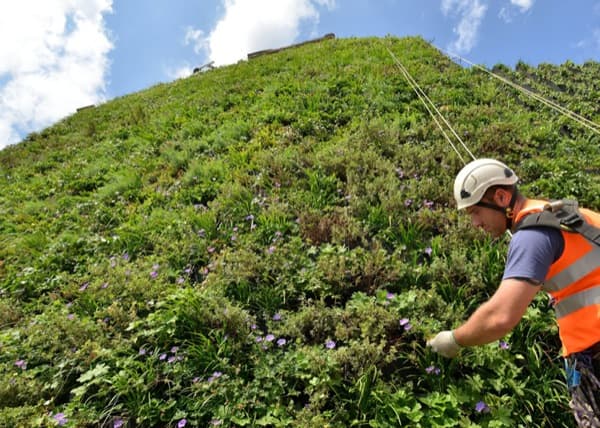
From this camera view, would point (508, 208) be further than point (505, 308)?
Yes

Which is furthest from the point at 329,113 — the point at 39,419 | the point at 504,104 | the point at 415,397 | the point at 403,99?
the point at 39,419

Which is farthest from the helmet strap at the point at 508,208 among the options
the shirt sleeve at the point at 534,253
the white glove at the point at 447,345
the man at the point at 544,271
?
the white glove at the point at 447,345

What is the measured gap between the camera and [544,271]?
214cm

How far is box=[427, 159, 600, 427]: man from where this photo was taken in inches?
85.3

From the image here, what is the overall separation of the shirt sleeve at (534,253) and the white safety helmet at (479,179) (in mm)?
442

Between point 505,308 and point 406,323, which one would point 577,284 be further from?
point 406,323

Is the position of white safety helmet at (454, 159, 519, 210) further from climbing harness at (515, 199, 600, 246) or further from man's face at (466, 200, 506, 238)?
climbing harness at (515, 199, 600, 246)

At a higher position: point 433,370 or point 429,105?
point 429,105

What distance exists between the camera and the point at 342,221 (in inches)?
208

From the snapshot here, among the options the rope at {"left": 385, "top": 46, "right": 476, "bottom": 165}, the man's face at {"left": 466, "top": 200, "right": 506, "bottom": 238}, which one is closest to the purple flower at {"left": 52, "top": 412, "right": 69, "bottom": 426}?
the man's face at {"left": 466, "top": 200, "right": 506, "bottom": 238}

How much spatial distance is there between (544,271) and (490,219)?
622 millimetres

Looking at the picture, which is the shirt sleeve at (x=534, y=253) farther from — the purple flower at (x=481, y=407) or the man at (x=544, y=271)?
the purple flower at (x=481, y=407)

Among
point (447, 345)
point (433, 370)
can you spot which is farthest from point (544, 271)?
point (433, 370)

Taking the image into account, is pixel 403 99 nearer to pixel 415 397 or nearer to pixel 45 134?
pixel 415 397
